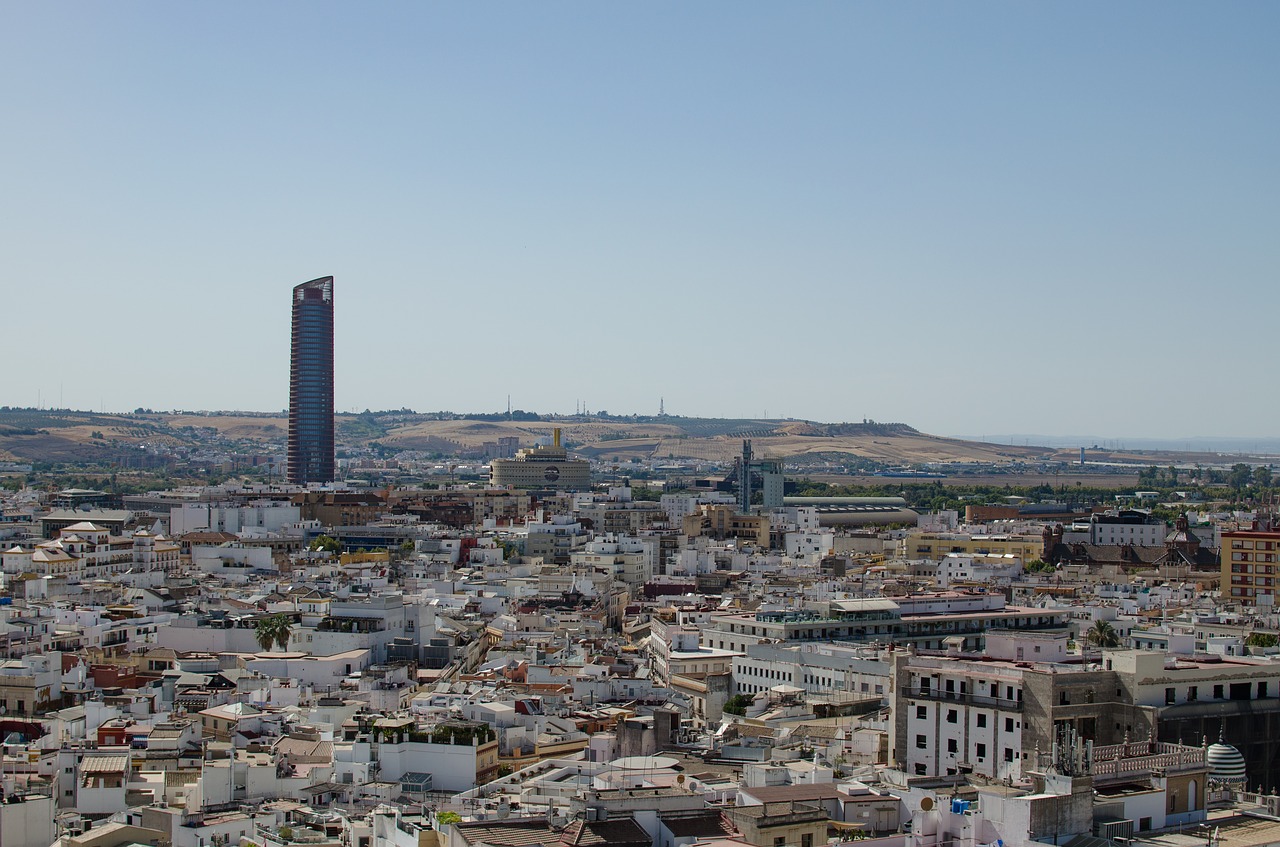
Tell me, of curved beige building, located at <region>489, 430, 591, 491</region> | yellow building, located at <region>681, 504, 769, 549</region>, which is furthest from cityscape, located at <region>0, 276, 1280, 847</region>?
curved beige building, located at <region>489, 430, 591, 491</region>

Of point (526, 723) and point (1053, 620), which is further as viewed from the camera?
point (1053, 620)

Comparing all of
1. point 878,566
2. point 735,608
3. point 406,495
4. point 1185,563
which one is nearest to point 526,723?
point 735,608

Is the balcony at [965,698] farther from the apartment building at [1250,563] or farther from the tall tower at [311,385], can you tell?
the tall tower at [311,385]

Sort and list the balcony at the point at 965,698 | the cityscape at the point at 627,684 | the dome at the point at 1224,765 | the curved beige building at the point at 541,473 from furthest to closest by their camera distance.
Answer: the curved beige building at the point at 541,473, the balcony at the point at 965,698, the dome at the point at 1224,765, the cityscape at the point at 627,684

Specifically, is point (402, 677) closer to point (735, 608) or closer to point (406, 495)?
point (735, 608)

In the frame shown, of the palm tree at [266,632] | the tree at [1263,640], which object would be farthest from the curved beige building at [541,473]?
the tree at [1263,640]

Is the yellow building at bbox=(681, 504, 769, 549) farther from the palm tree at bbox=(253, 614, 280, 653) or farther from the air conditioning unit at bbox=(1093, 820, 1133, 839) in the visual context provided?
the air conditioning unit at bbox=(1093, 820, 1133, 839)

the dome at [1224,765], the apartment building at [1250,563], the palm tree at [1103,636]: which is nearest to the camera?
the dome at [1224,765]
